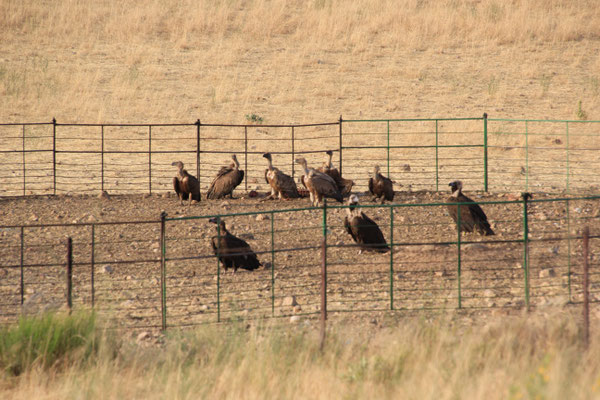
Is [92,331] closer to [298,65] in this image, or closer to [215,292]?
[215,292]

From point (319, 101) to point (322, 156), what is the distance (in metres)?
5.88

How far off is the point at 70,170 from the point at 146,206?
5687mm

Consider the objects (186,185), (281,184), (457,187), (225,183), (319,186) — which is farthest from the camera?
(225,183)

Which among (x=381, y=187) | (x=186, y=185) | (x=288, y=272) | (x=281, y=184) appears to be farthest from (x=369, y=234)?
(x=186, y=185)

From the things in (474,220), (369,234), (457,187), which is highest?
(457,187)

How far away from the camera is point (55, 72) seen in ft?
Answer: 101

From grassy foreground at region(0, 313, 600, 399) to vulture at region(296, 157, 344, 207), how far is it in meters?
7.17

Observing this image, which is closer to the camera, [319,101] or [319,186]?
[319,186]

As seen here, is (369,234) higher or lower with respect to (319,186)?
lower

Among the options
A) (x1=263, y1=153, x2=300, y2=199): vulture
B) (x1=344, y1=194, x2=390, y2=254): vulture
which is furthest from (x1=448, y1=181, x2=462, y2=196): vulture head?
(x1=263, y1=153, x2=300, y2=199): vulture

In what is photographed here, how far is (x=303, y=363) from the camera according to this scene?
25.4 ft

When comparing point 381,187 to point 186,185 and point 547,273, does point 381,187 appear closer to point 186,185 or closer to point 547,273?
point 186,185

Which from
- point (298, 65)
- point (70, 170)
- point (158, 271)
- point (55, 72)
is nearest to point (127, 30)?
point (55, 72)

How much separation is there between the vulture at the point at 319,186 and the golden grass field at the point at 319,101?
213 cm
